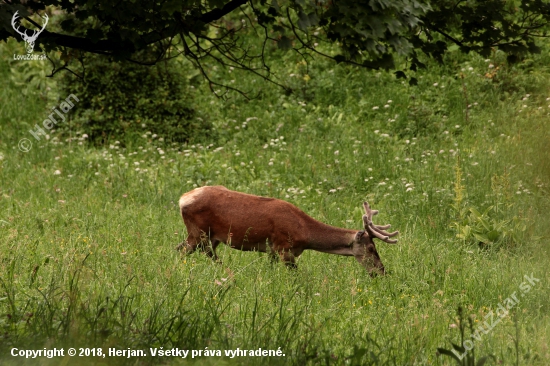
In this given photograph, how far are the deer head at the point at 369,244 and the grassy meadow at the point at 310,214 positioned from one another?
174 mm

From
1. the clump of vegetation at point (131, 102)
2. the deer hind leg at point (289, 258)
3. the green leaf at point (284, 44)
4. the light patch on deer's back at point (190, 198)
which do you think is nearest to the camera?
the green leaf at point (284, 44)

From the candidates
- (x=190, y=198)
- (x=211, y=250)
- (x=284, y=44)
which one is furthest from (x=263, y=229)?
(x=284, y=44)

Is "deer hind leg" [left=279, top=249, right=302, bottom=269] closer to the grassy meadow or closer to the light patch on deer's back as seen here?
the grassy meadow

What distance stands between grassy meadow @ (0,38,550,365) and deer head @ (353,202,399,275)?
0.57ft

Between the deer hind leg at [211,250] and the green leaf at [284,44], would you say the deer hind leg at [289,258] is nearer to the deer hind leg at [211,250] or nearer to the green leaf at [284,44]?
the deer hind leg at [211,250]

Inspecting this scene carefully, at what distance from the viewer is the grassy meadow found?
15.0 feet

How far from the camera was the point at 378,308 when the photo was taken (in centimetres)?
631

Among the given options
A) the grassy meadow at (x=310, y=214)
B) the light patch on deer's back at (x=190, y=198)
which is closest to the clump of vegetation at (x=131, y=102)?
the grassy meadow at (x=310, y=214)

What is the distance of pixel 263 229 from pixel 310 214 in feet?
8.51

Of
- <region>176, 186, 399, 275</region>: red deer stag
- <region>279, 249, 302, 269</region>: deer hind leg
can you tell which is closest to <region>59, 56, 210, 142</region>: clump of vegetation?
<region>176, 186, 399, 275</region>: red deer stag

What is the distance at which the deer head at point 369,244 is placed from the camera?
750 cm

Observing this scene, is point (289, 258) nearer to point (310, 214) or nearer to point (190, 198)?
point (190, 198)

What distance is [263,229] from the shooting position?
25.1 feet

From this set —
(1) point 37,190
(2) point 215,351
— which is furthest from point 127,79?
(2) point 215,351
